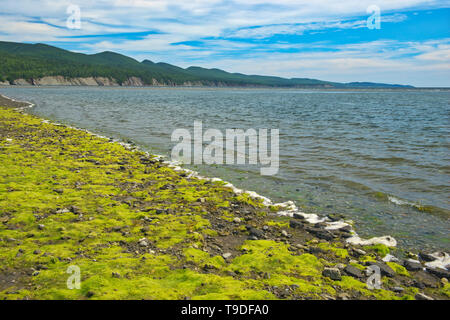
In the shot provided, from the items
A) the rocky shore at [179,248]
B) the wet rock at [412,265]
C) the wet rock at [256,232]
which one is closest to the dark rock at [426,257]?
the rocky shore at [179,248]

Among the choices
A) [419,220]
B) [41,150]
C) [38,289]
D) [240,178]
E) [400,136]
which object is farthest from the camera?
[400,136]

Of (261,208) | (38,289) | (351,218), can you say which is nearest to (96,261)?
(38,289)

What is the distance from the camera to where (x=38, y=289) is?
19.1 feet

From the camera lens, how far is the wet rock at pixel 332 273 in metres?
6.73

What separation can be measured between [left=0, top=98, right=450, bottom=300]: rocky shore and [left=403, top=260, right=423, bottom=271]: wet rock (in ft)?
0.08

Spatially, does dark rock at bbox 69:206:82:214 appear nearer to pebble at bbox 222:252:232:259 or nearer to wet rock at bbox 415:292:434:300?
pebble at bbox 222:252:232:259

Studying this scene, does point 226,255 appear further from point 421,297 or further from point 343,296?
point 421,297

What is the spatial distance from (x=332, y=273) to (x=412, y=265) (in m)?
2.15

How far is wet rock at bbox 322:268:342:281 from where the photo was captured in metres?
6.73

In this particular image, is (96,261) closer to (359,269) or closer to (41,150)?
(359,269)

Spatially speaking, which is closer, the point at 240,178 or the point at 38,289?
the point at 38,289

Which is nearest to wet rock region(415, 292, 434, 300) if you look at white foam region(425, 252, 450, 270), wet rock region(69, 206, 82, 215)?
white foam region(425, 252, 450, 270)
